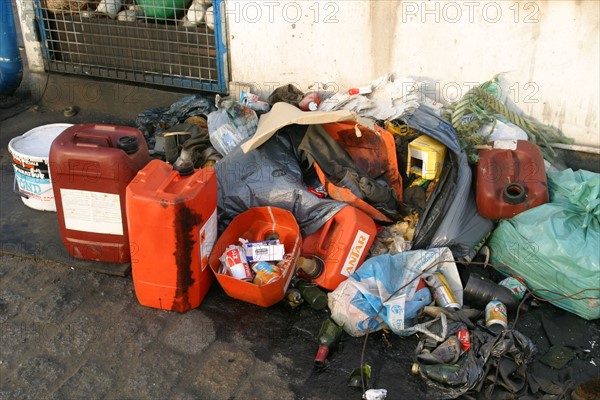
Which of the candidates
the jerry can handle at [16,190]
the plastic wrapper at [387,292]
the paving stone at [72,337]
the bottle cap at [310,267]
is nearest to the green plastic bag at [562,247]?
the plastic wrapper at [387,292]

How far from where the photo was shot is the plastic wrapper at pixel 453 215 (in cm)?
379

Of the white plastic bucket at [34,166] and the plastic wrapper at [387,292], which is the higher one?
the white plastic bucket at [34,166]

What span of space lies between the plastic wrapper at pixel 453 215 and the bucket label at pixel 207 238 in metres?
1.28

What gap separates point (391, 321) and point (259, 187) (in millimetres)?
1256

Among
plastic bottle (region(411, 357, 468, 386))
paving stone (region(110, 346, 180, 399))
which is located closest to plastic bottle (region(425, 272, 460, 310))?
plastic bottle (region(411, 357, 468, 386))

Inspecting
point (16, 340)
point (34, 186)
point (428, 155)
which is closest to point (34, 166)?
point (34, 186)

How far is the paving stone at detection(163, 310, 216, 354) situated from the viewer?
3.27m

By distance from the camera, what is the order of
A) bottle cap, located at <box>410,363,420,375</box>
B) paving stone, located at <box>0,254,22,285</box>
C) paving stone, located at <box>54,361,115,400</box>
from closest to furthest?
paving stone, located at <box>54,361,115,400</box> < bottle cap, located at <box>410,363,420,375</box> < paving stone, located at <box>0,254,22,285</box>

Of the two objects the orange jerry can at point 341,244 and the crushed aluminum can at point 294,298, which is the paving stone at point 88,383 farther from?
the orange jerry can at point 341,244

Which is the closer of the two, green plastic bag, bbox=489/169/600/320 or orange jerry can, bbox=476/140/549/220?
green plastic bag, bbox=489/169/600/320

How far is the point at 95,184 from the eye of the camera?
11.3ft

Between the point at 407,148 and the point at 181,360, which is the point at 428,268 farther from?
the point at 181,360

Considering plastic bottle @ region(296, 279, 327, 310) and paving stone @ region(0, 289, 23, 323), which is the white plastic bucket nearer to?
paving stone @ region(0, 289, 23, 323)

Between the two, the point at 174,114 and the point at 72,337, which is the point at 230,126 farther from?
the point at 72,337
